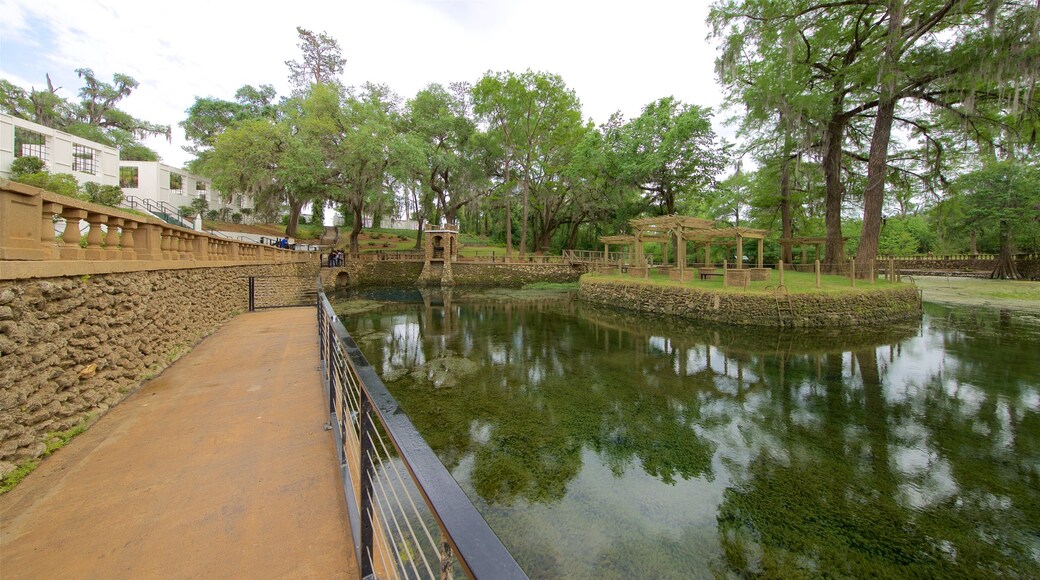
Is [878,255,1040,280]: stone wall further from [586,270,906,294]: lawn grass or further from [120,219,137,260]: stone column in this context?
[120,219,137,260]: stone column

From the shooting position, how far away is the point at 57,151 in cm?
1891

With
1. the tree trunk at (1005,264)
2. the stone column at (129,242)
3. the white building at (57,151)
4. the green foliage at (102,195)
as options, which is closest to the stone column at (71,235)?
the stone column at (129,242)

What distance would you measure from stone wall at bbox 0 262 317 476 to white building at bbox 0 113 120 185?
20263 millimetres

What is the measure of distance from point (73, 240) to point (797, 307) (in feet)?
54.0

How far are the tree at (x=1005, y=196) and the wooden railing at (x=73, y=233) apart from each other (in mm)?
38961

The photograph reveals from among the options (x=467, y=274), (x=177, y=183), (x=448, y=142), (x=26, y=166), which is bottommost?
(x=467, y=274)

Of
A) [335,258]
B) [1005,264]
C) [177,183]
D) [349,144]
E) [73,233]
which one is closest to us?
[73,233]

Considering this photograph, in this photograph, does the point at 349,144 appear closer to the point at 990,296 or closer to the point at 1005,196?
the point at 990,296

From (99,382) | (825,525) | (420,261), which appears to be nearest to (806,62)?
(825,525)

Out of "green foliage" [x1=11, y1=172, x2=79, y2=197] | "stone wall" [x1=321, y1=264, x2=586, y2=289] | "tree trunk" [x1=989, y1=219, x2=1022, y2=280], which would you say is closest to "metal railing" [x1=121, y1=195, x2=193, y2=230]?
"green foliage" [x1=11, y1=172, x2=79, y2=197]

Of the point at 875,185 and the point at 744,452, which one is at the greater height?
the point at 875,185

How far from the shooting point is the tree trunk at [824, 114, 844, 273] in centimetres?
1754

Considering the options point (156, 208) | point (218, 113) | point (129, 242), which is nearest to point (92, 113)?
point (218, 113)

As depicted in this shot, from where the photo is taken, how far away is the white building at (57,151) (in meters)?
16.8
